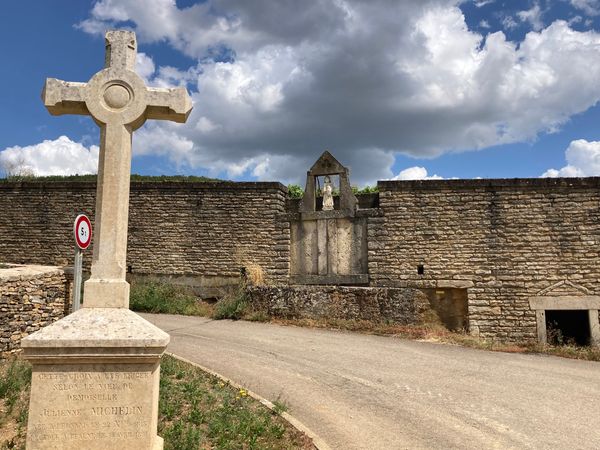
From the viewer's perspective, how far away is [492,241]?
12.1 m

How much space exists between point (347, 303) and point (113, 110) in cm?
893

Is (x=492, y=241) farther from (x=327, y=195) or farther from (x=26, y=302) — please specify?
(x=26, y=302)

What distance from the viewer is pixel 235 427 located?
463cm

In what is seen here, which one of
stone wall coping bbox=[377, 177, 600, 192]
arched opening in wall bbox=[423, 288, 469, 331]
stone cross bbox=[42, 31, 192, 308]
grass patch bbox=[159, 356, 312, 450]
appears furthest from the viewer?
arched opening in wall bbox=[423, 288, 469, 331]

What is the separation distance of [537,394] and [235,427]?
14.9 feet

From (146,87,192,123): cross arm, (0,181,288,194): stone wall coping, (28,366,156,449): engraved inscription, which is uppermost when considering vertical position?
(0,181,288,194): stone wall coping

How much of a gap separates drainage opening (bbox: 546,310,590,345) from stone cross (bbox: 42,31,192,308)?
1130cm

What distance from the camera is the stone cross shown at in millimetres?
3520

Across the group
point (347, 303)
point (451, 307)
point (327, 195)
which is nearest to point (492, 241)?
point (451, 307)

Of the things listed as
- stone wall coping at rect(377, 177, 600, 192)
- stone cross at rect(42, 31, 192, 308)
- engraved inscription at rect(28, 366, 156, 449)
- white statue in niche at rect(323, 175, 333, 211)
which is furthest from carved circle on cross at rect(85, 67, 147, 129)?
white statue in niche at rect(323, 175, 333, 211)

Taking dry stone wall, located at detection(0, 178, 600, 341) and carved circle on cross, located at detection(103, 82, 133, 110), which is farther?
dry stone wall, located at detection(0, 178, 600, 341)

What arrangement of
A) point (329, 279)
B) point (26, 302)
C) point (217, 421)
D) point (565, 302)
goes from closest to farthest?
point (217, 421) → point (26, 302) → point (565, 302) → point (329, 279)

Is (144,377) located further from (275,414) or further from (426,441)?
(426,441)

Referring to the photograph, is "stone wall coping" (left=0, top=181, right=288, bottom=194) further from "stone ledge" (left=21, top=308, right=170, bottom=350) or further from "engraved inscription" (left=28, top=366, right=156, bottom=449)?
"engraved inscription" (left=28, top=366, right=156, bottom=449)
